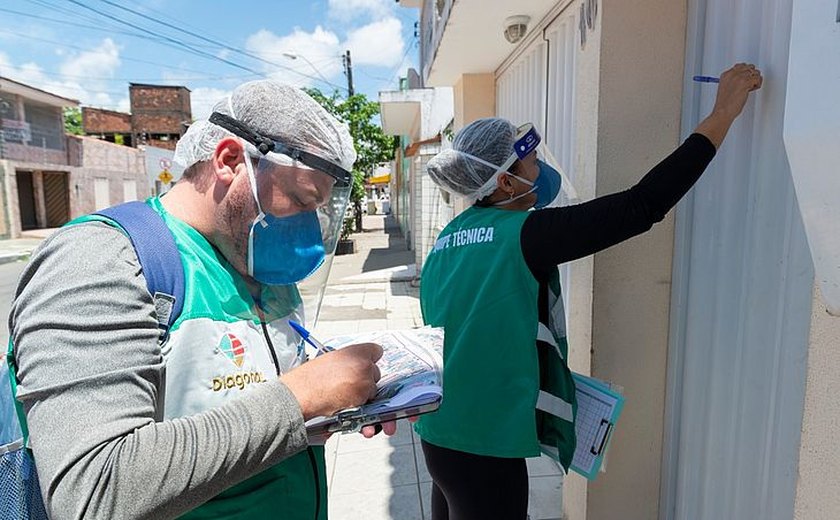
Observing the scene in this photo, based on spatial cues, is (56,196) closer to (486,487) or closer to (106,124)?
(106,124)

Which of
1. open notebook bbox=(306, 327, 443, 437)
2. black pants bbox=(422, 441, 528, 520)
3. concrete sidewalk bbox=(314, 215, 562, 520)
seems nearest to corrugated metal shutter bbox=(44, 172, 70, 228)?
concrete sidewalk bbox=(314, 215, 562, 520)

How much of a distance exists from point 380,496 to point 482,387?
1765 mm

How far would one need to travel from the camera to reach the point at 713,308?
188cm

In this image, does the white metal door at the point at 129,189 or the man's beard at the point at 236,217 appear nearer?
→ the man's beard at the point at 236,217

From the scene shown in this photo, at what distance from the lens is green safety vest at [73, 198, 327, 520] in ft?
3.35

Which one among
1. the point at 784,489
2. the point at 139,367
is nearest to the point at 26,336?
the point at 139,367

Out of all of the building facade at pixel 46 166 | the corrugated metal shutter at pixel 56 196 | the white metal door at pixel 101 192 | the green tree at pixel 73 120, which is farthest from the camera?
the green tree at pixel 73 120

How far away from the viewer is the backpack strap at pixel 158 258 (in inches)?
38.5

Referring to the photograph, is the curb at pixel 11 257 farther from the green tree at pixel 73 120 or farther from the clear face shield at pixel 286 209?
the green tree at pixel 73 120

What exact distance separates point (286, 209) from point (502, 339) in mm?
899

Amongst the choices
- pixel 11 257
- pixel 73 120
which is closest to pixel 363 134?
pixel 11 257

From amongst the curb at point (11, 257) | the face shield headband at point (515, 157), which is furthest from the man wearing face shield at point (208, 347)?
the curb at point (11, 257)

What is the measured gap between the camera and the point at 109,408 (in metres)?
0.83

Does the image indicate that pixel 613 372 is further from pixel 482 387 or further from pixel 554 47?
pixel 554 47
